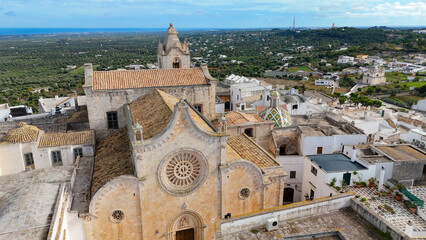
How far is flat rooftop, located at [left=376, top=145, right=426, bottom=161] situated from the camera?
23328mm

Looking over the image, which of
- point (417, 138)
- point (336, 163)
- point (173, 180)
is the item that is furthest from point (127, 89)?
point (417, 138)

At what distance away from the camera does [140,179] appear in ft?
56.7

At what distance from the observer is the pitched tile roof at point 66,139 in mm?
23688

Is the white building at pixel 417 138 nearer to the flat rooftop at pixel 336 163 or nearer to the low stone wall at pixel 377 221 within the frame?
the flat rooftop at pixel 336 163

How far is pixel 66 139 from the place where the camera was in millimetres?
24328

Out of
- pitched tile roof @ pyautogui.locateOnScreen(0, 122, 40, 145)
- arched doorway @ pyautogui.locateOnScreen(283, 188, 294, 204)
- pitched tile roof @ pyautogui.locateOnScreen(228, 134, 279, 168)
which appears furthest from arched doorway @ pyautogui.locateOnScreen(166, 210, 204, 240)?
pitched tile roof @ pyautogui.locateOnScreen(0, 122, 40, 145)

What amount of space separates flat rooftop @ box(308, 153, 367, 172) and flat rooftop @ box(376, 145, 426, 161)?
3010mm

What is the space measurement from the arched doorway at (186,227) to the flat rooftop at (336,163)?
9858mm

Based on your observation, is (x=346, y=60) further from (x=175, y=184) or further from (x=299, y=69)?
(x=175, y=184)

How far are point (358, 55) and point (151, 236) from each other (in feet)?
513

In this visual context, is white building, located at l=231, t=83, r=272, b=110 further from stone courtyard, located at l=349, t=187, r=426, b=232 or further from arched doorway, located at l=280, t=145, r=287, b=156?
stone courtyard, located at l=349, t=187, r=426, b=232

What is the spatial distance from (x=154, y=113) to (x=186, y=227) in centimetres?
767

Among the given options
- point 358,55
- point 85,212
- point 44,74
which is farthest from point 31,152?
point 358,55

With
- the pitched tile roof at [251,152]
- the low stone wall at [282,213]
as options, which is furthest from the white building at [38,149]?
the low stone wall at [282,213]
